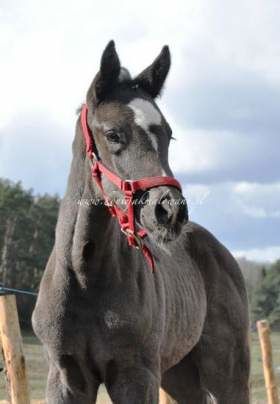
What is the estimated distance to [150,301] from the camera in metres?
4.11

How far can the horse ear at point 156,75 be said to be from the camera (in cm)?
399

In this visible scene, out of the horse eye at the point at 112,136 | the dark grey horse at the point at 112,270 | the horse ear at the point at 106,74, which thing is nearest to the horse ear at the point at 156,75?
the dark grey horse at the point at 112,270

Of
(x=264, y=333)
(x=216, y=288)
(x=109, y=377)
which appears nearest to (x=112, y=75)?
(x=109, y=377)

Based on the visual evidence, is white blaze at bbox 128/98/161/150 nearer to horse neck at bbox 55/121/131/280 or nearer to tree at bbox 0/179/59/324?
horse neck at bbox 55/121/131/280

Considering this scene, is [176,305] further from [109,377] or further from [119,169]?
[119,169]

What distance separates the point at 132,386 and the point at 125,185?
117 centimetres

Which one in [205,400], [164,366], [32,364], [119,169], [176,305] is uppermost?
[119,169]

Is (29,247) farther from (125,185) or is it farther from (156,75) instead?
(125,185)

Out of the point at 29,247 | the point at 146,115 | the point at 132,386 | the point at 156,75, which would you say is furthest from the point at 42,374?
the point at 29,247

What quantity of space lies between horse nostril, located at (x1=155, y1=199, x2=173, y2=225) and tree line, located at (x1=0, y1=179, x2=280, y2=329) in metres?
31.3

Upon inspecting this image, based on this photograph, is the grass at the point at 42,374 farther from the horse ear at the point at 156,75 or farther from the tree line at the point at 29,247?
the tree line at the point at 29,247

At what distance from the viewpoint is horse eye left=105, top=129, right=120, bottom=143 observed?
3594 millimetres

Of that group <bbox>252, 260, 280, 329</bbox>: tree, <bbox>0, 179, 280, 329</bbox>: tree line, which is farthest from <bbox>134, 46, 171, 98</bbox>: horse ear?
<bbox>0, 179, 280, 329</bbox>: tree line

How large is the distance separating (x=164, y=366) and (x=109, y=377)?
2.34 feet
